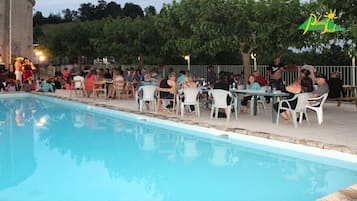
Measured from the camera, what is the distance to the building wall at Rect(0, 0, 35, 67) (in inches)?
1190

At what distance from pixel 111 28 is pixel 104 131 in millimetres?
14942

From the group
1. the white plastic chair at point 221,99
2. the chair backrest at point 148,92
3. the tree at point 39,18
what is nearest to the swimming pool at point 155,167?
the white plastic chair at point 221,99

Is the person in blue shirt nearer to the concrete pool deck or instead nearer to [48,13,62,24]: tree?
the concrete pool deck

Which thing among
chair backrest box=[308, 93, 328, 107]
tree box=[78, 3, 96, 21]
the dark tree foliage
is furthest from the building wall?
tree box=[78, 3, 96, 21]

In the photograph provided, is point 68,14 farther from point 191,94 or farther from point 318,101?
point 318,101

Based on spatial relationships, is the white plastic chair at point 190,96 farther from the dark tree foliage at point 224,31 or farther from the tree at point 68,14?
the tree at point 68,14

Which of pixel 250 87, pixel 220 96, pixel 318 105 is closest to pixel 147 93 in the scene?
pixel 220 96

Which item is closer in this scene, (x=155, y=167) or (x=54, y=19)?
(x=155, y=167)

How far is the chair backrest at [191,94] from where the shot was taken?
10506 millimetres

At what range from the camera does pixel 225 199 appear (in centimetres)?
529

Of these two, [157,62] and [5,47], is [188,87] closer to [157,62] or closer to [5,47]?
[157,62]

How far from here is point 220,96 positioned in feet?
32.6

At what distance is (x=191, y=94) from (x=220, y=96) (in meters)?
0.91

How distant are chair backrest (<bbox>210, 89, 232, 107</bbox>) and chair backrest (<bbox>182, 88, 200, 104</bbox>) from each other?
2.04 feet
